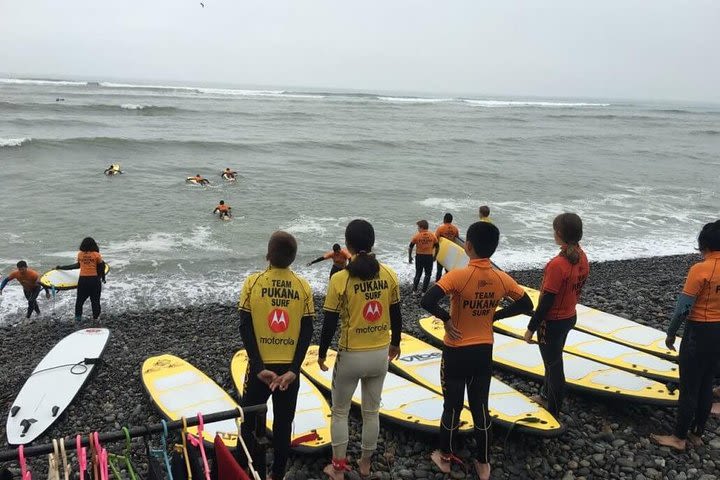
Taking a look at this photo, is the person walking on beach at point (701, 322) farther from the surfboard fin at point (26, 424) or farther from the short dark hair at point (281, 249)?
the surfboard fin at point (26, 424)

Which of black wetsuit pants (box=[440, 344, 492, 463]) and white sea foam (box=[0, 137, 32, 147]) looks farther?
white sea foam (box=[0, 137, 32, 147])

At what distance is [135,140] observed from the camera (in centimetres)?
3462

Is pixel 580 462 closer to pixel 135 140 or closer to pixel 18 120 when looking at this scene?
pixel 135 140

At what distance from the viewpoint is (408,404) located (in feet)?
19.3

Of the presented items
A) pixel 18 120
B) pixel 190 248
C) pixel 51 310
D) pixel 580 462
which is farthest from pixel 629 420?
pixel 18 120

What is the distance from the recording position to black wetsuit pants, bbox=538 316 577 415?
15.9ft

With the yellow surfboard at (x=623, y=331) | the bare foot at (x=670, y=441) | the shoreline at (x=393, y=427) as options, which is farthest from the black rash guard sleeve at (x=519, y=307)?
the yellow surfboard at (x=623, y=331)

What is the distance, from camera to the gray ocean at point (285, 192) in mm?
14836

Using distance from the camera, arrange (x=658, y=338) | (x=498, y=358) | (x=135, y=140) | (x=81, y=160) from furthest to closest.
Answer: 1. (x=135, y=140)
2. (x=81, y=160)
3. (x=658, y=338)
4. (x=498, y=358)

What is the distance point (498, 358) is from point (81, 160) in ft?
94.0

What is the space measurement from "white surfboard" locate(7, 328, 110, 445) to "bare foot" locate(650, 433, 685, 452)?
702cm

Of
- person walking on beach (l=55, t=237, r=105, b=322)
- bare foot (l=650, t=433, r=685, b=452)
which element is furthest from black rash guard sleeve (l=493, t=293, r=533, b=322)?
person walking on beach (l=55, t=237, r=105, b=322)

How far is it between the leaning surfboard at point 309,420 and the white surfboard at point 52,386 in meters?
2.28

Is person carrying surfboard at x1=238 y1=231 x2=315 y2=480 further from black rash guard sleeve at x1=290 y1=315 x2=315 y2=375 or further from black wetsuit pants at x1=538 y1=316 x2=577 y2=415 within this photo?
black wetsuit pants at x1=538 y1=316 x2=577 y2=415
